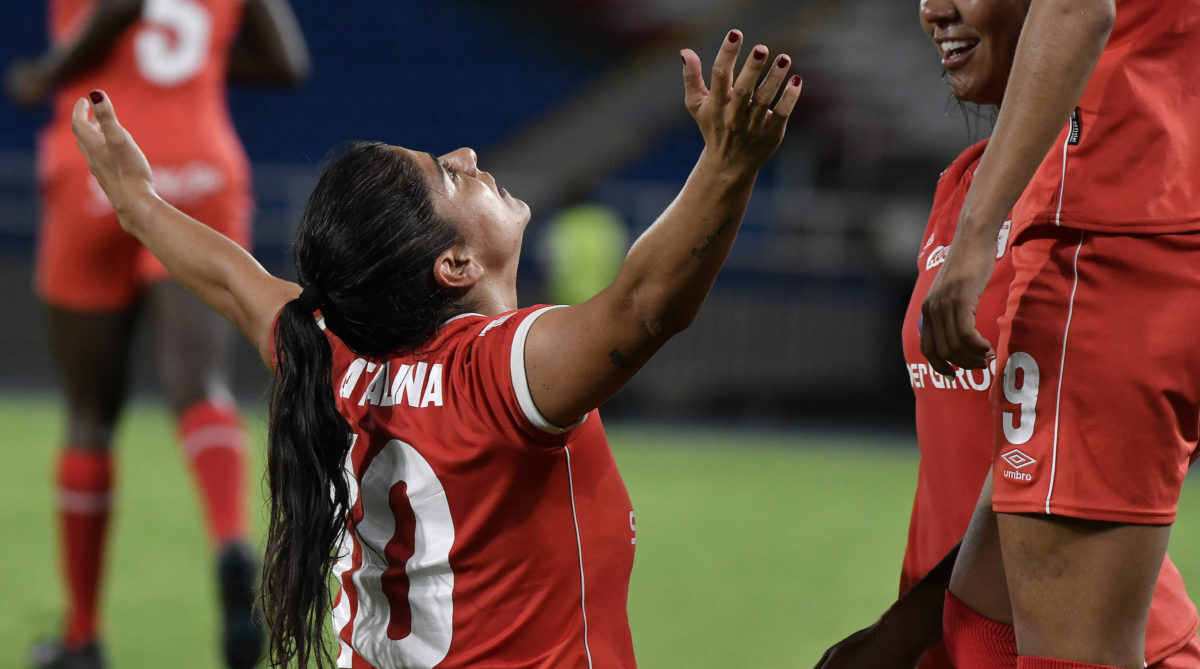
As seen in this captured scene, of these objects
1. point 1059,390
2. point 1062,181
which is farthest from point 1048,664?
point 1062,181

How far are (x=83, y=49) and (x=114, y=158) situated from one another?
1468 millimetres

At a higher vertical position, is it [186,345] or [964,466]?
[186,345]

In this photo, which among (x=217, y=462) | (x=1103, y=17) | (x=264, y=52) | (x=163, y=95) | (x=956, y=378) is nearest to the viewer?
(x=1103, y=17)

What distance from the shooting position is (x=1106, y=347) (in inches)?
65.7

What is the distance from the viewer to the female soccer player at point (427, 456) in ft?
5.97

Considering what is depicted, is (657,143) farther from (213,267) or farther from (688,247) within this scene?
(688,247)

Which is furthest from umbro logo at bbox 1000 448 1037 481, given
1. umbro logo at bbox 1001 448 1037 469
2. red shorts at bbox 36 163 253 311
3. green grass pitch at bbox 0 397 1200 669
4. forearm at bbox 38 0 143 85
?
forearm at bbox 38 0 143 85

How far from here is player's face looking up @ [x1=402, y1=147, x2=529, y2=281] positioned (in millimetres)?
1948

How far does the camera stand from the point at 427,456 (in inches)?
72.9

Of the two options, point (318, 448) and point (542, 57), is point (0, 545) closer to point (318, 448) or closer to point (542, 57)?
point (318, 448)

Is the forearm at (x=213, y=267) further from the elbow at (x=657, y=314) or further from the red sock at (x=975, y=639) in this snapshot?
the red sock at (x=975, y=639)

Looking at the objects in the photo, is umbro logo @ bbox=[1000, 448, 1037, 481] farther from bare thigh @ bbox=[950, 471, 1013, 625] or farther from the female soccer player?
the female soccer player

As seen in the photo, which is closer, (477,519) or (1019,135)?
(1019,135)

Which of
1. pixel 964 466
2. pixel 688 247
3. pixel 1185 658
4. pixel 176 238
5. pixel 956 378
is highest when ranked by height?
pixel 176 238
